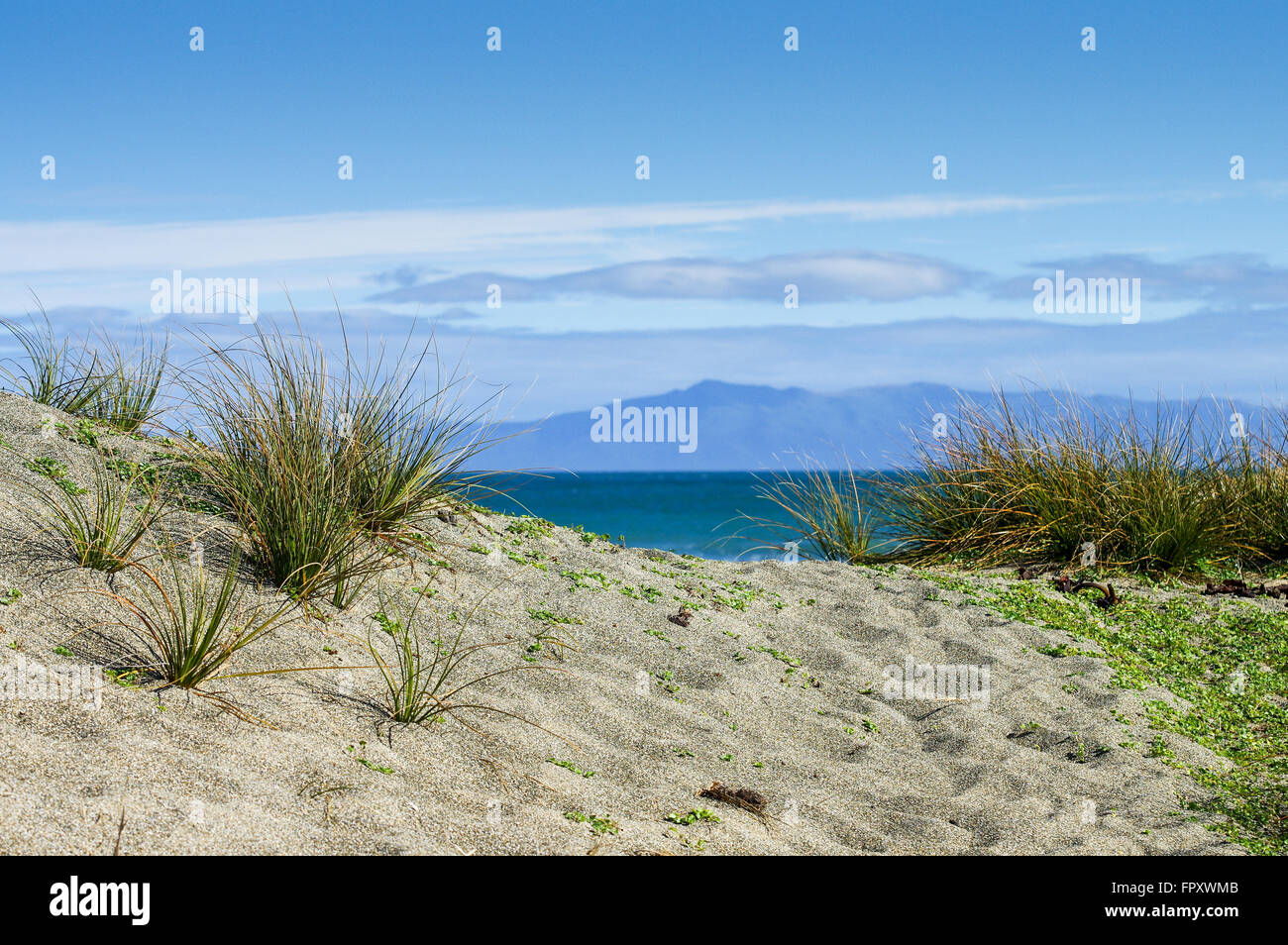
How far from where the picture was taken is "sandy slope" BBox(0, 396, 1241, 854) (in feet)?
9.27

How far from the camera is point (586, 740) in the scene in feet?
12.3

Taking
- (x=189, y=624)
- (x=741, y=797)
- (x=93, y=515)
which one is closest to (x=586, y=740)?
(x=741, y=797)

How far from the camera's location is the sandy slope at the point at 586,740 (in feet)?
9.27

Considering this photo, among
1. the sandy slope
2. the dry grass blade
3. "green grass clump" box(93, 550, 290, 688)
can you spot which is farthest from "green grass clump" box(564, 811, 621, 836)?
"green grass clump" box(93, 550, 290, 688)

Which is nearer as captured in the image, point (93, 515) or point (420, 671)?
point (420, 671)

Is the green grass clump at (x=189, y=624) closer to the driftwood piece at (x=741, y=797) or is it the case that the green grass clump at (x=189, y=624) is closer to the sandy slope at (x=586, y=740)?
the sandy slope at (x=586, y=740)

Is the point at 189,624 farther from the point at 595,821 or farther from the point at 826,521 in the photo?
the point at 826,521

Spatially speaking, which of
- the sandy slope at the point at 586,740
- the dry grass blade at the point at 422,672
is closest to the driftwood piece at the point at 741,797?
the sandy slope at the point at 586,740

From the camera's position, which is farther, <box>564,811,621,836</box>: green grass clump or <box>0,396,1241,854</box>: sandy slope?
<box>564,811,621,836</box>: green grass clump

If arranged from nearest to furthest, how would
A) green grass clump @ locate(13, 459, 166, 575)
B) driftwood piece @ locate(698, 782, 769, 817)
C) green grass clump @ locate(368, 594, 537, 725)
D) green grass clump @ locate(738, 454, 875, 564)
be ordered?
driftwood piece @ locate(698, 782, 769, 817) → green grass clump @ locate(368, 594, 537, 725) → green grass clump @ locate(13, 459, 166, 575) → green grass clump @ locate(738, 454, 875, 564)

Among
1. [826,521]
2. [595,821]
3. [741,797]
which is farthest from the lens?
[826,521]

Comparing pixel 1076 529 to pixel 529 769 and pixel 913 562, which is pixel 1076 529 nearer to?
pixel 913 562

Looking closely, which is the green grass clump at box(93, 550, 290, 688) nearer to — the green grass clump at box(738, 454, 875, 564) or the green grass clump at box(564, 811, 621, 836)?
the green grass clump at box(564, 811, 621, 836)
